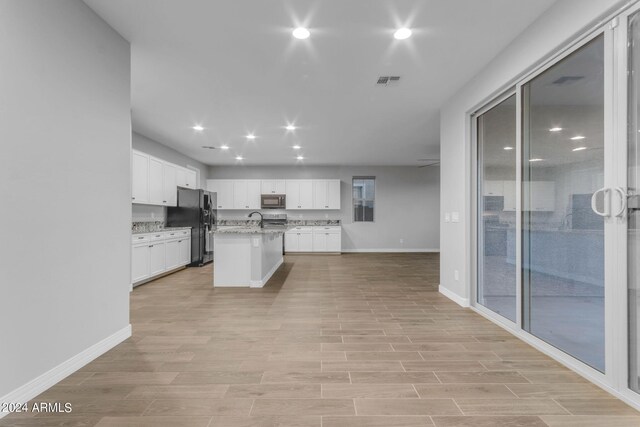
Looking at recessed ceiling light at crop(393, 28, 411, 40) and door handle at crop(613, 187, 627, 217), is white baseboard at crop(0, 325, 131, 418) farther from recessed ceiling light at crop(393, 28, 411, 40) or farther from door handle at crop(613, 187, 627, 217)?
door handle at crop(613, 187, 627, 217)

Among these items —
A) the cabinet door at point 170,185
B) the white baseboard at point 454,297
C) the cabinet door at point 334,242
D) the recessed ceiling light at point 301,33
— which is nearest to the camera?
the recessed ceiling light at point 301,33

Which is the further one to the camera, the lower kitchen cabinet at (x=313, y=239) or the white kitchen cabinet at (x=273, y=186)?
the white kitchen cabinet at (x=273, y=186)

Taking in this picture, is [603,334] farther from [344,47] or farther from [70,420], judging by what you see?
[70,420]

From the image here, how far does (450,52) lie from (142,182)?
16.2 feet

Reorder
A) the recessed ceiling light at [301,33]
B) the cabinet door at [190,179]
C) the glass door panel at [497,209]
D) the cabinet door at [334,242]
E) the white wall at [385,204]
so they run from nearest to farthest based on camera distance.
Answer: the recessed ceiling light at [301,33] → the glass door panel at [497,209] → the cabinet door at [190,179] → the cabinet door at [334,242] → the white wall at [385,204]

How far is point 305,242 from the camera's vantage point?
862 cm

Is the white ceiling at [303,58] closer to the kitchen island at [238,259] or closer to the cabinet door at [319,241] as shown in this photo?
the kitchen island at [238,259]

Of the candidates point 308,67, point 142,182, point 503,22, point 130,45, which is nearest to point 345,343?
point 308,67

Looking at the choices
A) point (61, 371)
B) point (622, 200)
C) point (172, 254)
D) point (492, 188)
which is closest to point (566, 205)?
point (622, 200)

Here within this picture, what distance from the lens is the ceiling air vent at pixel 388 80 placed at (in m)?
3.33

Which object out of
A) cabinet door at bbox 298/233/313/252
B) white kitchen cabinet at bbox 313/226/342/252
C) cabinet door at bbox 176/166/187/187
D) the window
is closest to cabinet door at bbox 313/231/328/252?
white kitchen cabinet at bbox 313/226/342/252

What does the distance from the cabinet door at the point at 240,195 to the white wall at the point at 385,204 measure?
0.36m

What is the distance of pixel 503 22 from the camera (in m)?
2.40

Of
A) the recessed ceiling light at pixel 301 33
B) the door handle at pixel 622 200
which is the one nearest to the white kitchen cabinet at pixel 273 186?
the recessed ceiling light at pixel 301 33
